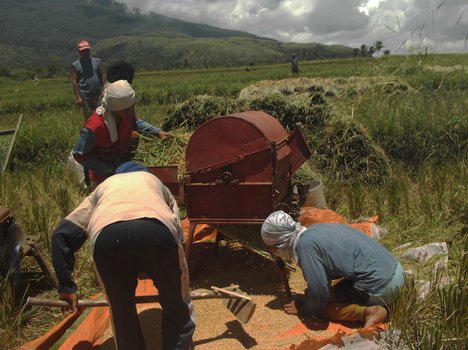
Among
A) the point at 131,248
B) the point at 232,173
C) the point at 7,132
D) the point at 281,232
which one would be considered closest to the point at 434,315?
the point at 281,232

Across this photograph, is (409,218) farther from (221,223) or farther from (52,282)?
(52,282)

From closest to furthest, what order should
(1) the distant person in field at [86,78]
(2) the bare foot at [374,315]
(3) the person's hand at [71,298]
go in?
(3) the person's hand at [71,298]
(2) the bare foot at [374,315]
(1) the distant person in field at [86,78]

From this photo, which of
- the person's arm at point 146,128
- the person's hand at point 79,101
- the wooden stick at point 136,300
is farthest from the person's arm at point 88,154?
the person's hand at point 79,101

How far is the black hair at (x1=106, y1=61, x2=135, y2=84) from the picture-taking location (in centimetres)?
583

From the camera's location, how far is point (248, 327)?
3.71m

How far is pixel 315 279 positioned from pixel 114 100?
225cm

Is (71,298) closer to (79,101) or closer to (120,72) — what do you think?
(120,72)

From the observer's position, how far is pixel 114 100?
4.12 metres

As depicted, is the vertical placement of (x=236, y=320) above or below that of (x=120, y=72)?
below

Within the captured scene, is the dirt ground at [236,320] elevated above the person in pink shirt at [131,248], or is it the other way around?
the person in pink shirt at [131,248]

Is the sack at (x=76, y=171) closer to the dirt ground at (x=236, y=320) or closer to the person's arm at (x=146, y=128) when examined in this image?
the person's arm at (x=146, y=128)

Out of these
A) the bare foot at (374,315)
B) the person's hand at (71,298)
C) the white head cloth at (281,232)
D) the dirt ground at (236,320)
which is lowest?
the dirt ground at (236,320)

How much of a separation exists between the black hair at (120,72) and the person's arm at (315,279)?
11.2ft

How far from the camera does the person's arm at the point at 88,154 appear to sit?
4.27 metres
